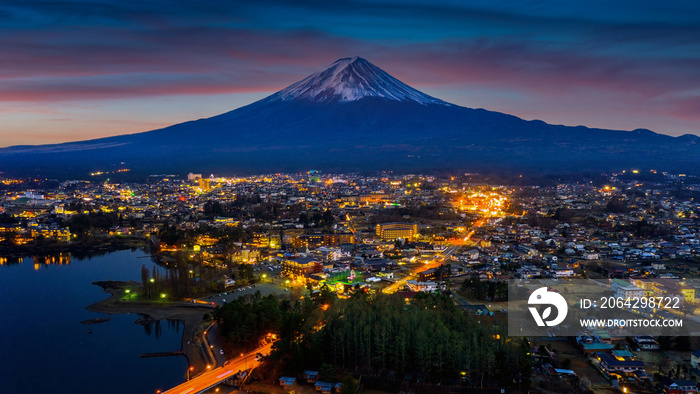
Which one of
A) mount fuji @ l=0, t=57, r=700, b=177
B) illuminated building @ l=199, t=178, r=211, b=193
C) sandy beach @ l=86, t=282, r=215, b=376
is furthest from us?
mount fuji @ l=0, t=57, r=700, b=177

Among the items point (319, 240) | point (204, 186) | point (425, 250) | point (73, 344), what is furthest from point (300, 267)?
point (204, 186)

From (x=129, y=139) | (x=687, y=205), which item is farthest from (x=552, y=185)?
(x=129, y=139)

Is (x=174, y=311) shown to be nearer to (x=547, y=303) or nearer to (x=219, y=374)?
(x=219, y=374)

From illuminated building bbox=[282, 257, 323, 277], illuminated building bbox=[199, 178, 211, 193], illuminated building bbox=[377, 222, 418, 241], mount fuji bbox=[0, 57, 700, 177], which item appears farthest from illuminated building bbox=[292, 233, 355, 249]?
mount fuji bbox=[0, 57, 700, 177]

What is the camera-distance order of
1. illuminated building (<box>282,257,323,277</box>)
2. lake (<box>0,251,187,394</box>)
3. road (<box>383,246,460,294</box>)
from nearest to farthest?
lake (<box>0,251,187,394</box>) < road (<box>383,246,460,294</box>) < illuminated building (<box>282,257,323,277</box>)

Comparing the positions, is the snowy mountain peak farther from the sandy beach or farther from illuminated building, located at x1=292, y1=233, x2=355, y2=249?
the sandy beach

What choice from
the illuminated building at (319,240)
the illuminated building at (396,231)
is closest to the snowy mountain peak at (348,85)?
the illuminated building at (396,231)
